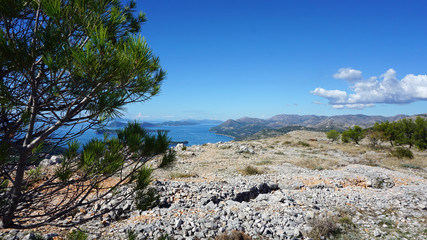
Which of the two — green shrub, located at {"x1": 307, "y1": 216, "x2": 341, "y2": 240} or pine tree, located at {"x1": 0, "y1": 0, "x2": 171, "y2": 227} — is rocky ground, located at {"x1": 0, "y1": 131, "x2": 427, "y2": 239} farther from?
pine tree, located at {"x1": 0, "y1": 0, "x2": 171, "y2": 227}

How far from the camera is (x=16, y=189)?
2.41 m

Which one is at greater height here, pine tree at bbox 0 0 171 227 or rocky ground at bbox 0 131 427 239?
pine tree at bbox 0 0 171 227

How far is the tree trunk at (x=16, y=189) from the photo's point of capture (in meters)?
2.33

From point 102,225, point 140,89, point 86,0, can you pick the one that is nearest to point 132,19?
point 86,0

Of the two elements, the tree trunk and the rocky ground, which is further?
the rocky ground

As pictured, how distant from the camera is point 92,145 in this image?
8.89 ft

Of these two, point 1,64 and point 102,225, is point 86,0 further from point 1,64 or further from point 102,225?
point 102,225

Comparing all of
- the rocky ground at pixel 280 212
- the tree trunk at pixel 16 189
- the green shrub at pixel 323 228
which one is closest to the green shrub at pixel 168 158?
the rocky ground at pixel 280 212

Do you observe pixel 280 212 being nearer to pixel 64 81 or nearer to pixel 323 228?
pixel 323 228

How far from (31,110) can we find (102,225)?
5047 mm

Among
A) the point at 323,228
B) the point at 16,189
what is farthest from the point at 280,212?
the point at 16,189

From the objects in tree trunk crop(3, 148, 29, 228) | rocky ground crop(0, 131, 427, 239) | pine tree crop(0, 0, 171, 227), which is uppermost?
pine tree crop(0, 0, 171, 227)

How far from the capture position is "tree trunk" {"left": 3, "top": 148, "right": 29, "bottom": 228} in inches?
91.6

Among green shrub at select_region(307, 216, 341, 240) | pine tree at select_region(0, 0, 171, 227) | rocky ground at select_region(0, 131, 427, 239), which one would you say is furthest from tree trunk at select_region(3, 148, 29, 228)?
green shrub at select_region(307, 216, 341, 240)
